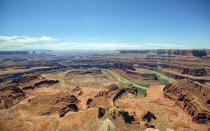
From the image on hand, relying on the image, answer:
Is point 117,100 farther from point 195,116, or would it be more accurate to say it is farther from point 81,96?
point 195,116

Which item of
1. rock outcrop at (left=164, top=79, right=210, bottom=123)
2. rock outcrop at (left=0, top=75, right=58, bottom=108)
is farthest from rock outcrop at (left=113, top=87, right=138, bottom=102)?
rock outcrop at (left=0, top=75, right=58, bottom=108)

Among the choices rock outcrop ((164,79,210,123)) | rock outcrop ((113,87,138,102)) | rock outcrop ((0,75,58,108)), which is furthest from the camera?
rock outcrop ((113,87,138,102))

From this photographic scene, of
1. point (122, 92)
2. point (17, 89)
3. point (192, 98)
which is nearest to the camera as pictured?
point (192, 98)

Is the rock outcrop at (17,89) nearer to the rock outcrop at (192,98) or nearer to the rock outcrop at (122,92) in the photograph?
the rock outcrop at (122,92)

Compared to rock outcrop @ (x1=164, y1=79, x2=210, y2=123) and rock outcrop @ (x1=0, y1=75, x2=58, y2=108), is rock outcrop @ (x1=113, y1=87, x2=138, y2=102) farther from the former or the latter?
rock outcrop @ (x1=0, y1=75, x2=58, y2=108)

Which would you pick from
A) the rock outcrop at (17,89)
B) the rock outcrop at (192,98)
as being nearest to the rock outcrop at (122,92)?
the rock outcrop at (192,98)

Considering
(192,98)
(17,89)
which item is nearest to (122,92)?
(192,98)

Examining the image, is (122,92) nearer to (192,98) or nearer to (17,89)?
(192,98)

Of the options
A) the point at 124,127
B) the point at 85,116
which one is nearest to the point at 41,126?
the point at 85,116
